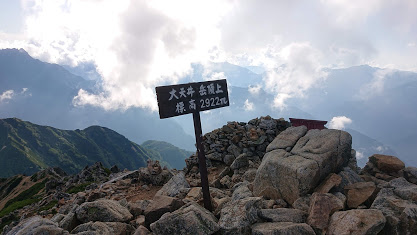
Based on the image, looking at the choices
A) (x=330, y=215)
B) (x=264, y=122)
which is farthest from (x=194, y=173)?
(x=330, y=215)

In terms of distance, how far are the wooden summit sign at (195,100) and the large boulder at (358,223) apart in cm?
514

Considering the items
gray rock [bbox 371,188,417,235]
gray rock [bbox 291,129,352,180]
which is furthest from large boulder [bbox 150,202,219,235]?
gray rock [bbox 291,129,352,180]

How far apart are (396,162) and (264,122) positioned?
11.6 meters

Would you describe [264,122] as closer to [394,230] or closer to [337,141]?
[337,141]

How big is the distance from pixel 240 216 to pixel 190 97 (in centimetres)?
531

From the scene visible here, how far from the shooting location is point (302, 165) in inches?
397

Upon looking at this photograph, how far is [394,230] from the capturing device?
709cm

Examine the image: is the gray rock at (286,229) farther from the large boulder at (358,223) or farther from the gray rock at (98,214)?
the gray rock at (98,214)

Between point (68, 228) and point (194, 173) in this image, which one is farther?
point (194, 173)

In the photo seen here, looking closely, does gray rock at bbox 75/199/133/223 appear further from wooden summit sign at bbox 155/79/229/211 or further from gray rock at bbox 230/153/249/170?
gray rock at bbox 230/153/249/170

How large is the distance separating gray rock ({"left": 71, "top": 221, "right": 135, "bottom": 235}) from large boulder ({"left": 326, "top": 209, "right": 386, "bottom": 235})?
7.02 metres

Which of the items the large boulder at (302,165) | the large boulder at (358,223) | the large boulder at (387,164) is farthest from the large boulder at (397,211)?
the large boulder at (387,164)

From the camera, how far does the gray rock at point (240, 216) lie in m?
7.83

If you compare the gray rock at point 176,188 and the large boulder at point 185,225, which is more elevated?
the large boulder at point 185,225
